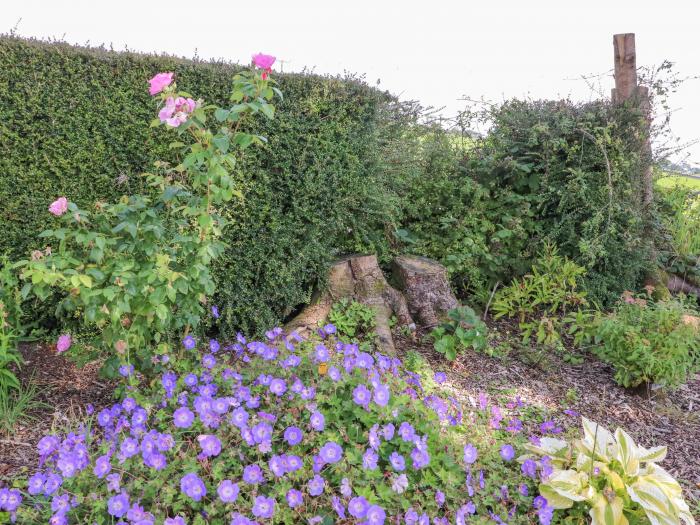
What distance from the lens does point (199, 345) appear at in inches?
154

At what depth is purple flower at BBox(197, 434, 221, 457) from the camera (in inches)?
80.0

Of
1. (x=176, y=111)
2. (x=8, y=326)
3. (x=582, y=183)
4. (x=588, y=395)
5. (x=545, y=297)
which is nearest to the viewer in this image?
(x=176, y=111)

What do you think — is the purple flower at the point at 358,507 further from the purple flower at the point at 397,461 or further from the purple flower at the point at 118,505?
the purple flower at the point at 118,505

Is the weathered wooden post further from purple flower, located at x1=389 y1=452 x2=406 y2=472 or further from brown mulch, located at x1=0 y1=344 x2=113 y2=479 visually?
brown mulch, located at x1=0 y1=344 x2=113 y2=479

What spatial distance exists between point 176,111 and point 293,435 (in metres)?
1.53

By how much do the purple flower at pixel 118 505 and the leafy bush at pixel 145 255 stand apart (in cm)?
84

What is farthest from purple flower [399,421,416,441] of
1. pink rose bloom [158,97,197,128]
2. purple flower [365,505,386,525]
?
A: pink rose bloom [158,97,197,128]

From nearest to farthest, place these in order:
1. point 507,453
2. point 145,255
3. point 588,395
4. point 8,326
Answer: point 507,453 < point 145,255 < point 8,326 < point 588,395

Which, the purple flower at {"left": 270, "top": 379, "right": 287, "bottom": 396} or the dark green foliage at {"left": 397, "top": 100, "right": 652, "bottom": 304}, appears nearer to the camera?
the purple flower at {"left": 270, "top": 379, "right": 287, "bottom": 396}

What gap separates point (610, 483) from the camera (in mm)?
2422

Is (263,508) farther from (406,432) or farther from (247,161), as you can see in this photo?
(247,161)

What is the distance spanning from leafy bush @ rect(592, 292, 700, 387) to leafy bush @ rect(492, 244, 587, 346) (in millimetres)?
354

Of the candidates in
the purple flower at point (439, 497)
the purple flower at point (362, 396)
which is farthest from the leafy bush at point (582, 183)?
the purple flower at point (439, 497)

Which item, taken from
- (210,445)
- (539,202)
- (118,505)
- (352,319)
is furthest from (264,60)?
(539,202)
